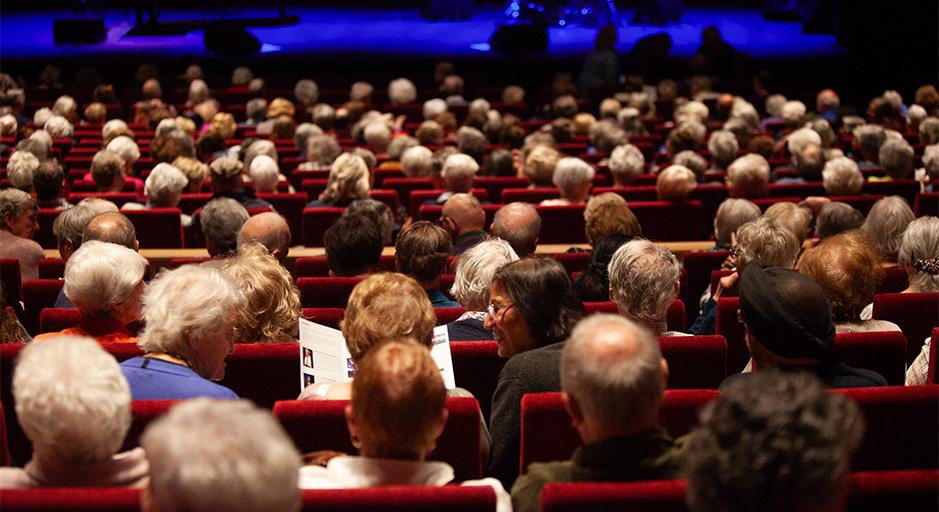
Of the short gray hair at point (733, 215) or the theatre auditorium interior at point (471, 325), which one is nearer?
the theatre auditorium interior at point (471, 325)

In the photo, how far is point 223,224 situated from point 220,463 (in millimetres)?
3361

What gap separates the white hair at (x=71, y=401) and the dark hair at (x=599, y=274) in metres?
2.43

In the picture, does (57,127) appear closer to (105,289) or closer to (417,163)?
(417,163)

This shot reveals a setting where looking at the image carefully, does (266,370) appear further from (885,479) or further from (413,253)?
(885,479)

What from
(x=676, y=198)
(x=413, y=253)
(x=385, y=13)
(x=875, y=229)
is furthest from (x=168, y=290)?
(x=385, y=13)

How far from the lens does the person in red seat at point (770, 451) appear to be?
67.9 inches

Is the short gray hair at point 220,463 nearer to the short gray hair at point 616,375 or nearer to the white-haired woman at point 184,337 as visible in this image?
the short gray hair at point 616,375

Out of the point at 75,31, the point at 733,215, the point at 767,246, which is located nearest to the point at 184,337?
the point at 767,246

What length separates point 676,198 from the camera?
6.30 meters

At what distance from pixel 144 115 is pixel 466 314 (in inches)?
305

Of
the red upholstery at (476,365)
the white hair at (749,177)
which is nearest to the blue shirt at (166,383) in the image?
the red upholstery at (476,365)

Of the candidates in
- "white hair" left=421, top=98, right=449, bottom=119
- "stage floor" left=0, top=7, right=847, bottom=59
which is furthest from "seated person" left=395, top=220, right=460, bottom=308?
Answer: "stage floor" left=0, top=7, right=847, bottom=59

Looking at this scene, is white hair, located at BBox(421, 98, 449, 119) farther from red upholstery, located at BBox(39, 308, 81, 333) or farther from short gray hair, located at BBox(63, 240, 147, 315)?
short gray hair, located at BBox(63, 240, 147, 315)

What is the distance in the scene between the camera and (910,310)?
12.8 ft
